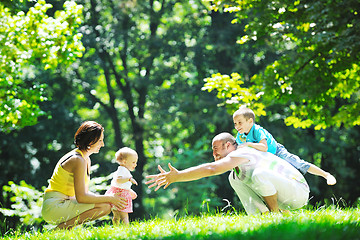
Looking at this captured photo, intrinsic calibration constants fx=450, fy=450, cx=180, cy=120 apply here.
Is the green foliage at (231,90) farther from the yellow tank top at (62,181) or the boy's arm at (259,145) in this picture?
the yellow tank top at (62,181)

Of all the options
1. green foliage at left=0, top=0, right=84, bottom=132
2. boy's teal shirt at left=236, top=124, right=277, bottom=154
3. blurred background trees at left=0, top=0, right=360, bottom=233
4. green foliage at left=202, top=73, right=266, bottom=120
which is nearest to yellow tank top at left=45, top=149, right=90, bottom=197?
boy's teal shirt at left=236, top=124, right=277, bottom=154

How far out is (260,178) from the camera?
466cm

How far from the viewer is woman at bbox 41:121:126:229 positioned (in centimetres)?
477

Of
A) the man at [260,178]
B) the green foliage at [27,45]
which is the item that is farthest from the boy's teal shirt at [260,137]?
the green foliage at [27,45]

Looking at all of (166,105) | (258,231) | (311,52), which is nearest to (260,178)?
(258,231)

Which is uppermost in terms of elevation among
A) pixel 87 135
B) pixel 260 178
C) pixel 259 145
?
pixel 87 135

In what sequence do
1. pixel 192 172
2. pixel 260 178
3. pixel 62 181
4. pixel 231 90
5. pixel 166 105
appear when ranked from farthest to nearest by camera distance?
pixel 166 105
pixel 231 90
pixel 62 181
pixel 260 178
pixel 192 172

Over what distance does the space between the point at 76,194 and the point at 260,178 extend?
6.36 feet

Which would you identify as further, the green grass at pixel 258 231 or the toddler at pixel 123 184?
the toddler at pixel 123 184

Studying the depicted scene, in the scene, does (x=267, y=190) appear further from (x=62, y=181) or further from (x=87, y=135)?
(x=62, y=181)

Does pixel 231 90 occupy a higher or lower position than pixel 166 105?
lower

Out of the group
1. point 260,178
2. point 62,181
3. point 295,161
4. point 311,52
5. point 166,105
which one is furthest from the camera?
point 166,105

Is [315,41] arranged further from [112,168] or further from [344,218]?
[112,168]

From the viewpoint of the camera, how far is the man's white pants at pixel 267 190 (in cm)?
469
